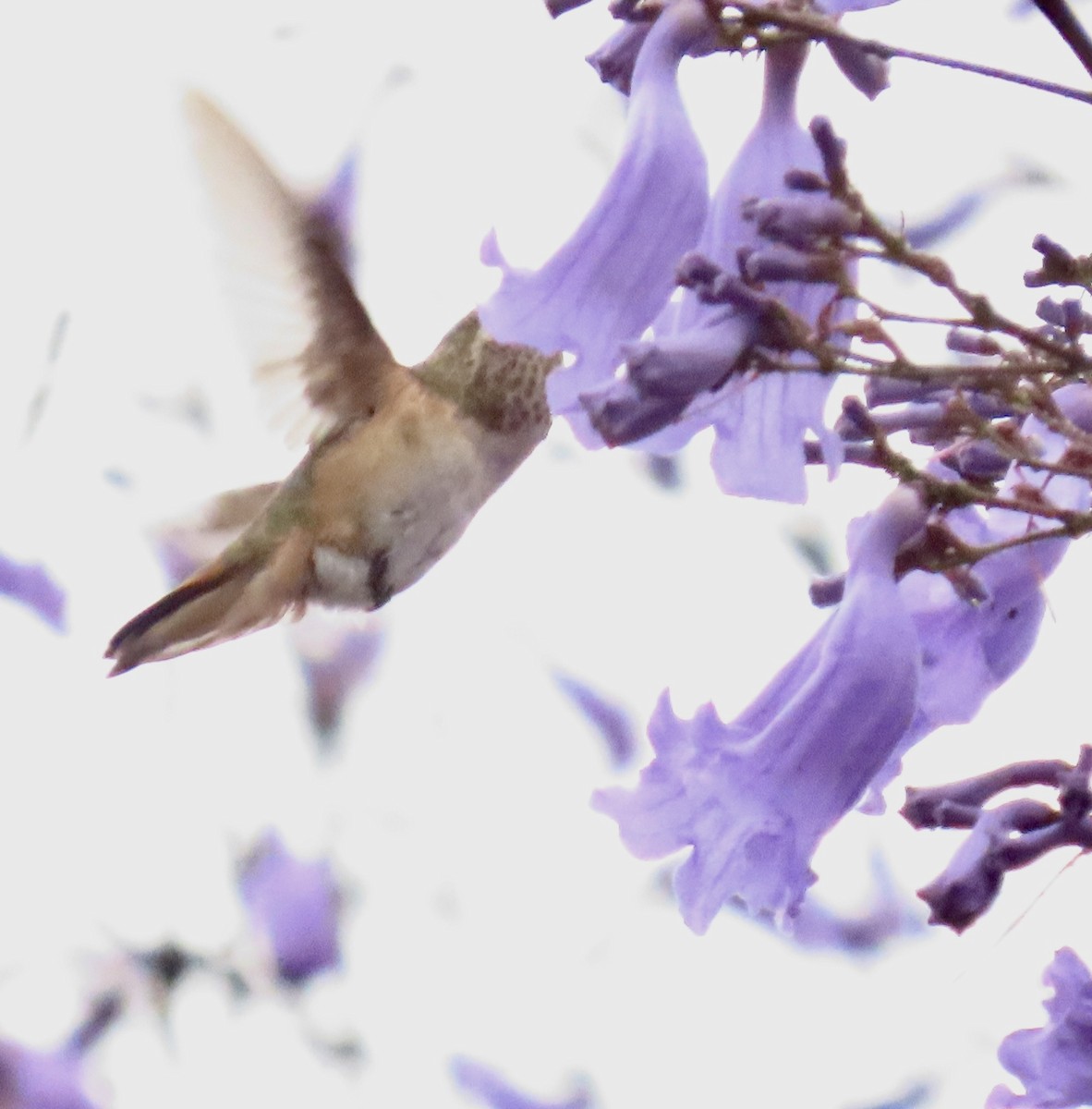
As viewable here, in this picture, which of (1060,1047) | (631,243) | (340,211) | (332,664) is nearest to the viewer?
(1060,1047)

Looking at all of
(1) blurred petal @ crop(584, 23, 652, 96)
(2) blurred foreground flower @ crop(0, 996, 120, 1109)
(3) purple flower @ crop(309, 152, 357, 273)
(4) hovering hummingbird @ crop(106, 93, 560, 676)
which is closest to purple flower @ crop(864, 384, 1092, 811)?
(1) blurred petal @ crop(584, 23, 652, 96)

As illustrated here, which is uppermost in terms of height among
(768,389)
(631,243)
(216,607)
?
(631,243)

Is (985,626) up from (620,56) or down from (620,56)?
down

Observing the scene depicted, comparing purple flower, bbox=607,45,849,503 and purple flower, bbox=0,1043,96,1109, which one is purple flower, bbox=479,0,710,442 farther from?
purple flower, bbox=0,1043,96,1109

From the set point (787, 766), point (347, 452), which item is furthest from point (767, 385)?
point (347, 452)

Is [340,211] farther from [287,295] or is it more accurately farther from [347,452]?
[347,452]

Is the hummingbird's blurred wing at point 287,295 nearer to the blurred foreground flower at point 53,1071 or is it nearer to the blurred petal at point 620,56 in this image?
the blurred petal at point 620,56
